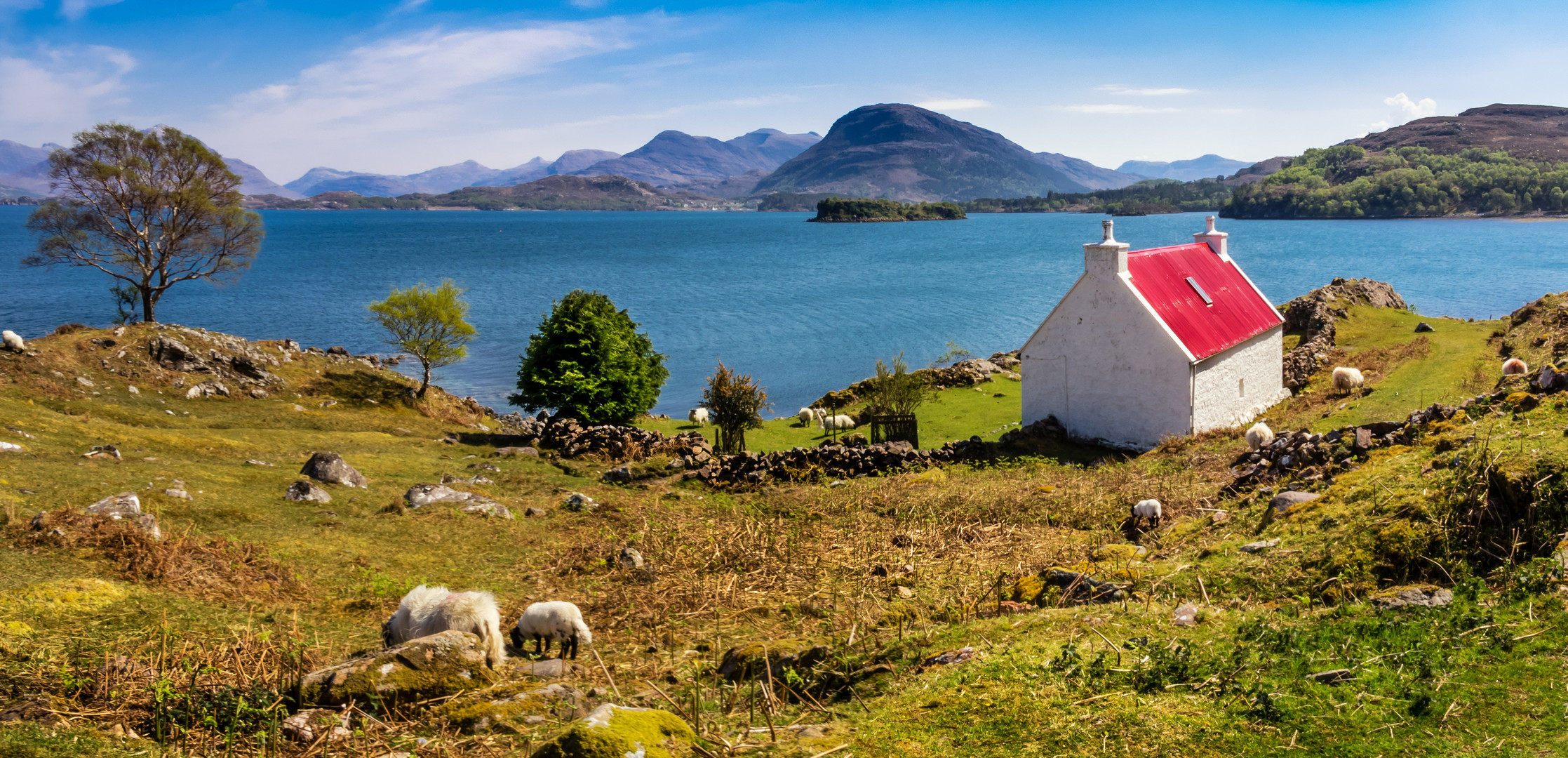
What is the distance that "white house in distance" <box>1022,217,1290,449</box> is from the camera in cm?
2725

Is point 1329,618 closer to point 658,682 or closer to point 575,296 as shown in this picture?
point 658,682

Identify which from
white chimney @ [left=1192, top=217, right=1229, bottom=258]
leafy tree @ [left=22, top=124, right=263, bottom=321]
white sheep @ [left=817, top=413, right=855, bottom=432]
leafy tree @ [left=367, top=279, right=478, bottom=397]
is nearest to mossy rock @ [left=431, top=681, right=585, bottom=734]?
white sheep @ [left=817, top=413, right=855, bottom=432]

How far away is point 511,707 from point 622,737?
2.38 m

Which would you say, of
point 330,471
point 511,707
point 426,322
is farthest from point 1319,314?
point 511,707

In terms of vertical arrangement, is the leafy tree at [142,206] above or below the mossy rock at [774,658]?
above

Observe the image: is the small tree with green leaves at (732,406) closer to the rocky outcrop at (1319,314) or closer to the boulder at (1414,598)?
the boulder at (1414,598)

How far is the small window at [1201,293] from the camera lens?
1209 inches

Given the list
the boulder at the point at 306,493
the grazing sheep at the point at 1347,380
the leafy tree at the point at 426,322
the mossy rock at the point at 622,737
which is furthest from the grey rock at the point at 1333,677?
the leafy tree at the point at 426,322

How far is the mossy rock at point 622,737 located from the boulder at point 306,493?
1303 centimetres

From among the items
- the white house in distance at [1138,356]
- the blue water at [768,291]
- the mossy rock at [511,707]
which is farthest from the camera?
the blue water at [768,291]

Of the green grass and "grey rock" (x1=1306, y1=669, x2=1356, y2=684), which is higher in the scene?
"grey rock" (x1=1306, y1=669, x2=1356, y2=684)

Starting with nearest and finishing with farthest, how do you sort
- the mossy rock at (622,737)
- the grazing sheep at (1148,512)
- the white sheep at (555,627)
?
the mossy rock at (622,737) → the white sheep at (555,627) → the grazing sheep at (1148,512)

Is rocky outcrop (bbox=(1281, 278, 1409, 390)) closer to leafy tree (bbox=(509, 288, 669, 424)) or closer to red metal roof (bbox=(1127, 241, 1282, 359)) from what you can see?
red metal roof (bbox=(1127, 241, 1282, 359))

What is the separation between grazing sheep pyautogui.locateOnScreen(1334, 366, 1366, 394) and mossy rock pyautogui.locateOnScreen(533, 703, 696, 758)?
3160 cm
